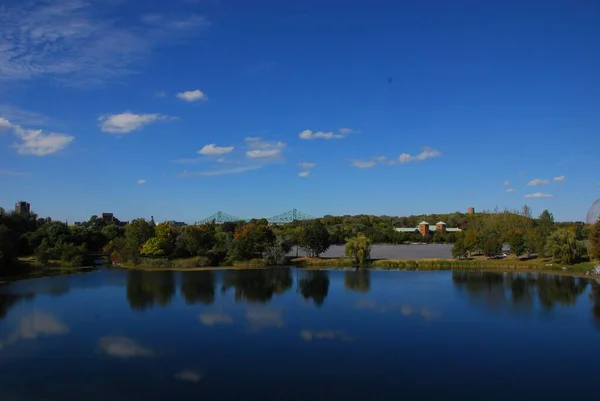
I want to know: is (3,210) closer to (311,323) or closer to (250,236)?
(250,236)

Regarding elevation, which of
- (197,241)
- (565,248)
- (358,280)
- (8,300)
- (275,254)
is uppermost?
(197,241)

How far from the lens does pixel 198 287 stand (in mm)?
37062

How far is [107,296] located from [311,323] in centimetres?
1581

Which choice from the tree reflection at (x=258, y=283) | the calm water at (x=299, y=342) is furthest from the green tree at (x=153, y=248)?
the calm water at (x=299, y=342)

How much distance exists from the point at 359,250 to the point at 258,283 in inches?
696

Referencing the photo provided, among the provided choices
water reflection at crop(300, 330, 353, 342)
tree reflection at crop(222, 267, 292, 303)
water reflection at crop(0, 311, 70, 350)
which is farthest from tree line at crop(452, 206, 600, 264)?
water reflection at crop(0, 311, 70, 350)

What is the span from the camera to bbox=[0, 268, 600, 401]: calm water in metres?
14.9

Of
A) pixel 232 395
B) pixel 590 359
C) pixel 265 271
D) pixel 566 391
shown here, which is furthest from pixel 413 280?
pixel 232 395

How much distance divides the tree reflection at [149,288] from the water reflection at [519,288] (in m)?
20.2

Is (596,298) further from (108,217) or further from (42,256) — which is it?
(108,217)

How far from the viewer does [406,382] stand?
1537cm

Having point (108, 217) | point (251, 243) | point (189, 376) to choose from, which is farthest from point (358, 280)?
point (108, 217)

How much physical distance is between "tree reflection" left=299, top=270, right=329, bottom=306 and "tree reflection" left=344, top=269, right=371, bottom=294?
1785 millimetres

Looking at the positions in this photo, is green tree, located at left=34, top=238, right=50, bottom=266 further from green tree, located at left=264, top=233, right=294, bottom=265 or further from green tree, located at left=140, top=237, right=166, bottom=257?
green tree, located at left=264, top=233, right=294, bottom=265
